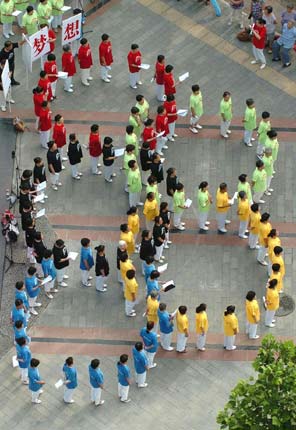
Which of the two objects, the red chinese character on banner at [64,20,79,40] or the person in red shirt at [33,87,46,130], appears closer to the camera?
the person in red shirt at [33,87,46,130]

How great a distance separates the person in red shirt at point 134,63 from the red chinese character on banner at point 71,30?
5.76 feet

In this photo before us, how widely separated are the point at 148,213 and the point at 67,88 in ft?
21.4

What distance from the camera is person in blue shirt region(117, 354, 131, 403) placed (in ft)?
114

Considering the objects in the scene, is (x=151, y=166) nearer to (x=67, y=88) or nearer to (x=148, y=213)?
(x=148, y=213)

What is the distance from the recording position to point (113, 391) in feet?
118

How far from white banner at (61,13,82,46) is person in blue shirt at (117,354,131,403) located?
Result: 11443 millimetres

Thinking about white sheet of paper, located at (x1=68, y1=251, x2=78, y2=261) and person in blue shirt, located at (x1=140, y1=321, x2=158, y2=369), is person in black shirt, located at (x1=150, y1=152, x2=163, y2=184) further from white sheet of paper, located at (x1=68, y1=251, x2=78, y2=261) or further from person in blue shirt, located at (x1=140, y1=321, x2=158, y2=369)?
person in blue shirt, located at (x1=140, y1=321, x2=158, y2=369)

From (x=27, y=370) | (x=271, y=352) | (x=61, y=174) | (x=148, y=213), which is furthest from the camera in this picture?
(x=61, y=174)

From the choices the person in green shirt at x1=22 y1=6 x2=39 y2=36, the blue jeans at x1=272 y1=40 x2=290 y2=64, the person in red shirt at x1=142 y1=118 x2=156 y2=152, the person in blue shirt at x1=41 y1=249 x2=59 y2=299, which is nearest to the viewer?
the person in blue shirt at x1=41 y1=249 x2=59 y2=299

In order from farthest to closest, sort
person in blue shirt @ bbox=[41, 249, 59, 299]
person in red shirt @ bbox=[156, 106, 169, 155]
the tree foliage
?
person in red shirt @ bbox=[156, 106, 169, 155], person in blue shirt @ bbox=[41, 249, 59, 299], the tree foliage

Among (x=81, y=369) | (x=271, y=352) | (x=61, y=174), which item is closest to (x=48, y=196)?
(x=61, y=174)

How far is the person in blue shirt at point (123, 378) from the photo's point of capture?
34.7 meters

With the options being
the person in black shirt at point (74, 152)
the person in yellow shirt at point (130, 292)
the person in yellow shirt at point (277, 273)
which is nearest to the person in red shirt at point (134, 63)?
the person in black shirt at point (74, 152)

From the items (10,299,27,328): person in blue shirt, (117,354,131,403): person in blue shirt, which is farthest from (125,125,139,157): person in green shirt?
(117,354,131,403): person in blue shirt
